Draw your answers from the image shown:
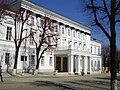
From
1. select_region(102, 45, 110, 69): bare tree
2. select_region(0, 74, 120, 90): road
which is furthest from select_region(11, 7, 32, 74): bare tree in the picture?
select_region(102, 45, 110, 69): bare tree

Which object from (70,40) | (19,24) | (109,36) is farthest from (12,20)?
(109,36)

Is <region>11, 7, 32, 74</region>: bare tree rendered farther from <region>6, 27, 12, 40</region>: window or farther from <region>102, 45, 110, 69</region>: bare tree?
<region>102, 45, 110, 69</region>: bare tree

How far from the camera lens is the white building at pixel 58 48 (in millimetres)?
36688

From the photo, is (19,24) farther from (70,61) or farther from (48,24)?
(70,61)

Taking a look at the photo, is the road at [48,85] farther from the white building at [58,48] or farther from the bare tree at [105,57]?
the bare tree at [105,57]

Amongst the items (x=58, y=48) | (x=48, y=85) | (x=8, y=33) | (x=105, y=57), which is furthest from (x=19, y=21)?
(x=105, y=57)

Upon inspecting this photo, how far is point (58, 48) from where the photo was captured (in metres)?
48.8

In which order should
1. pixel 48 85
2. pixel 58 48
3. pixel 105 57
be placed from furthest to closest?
pixel 105 57, pixel 58 48, pixel 48 85

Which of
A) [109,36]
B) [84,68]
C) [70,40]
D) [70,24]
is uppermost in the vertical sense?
[70,24]

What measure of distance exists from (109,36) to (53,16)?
114 ft

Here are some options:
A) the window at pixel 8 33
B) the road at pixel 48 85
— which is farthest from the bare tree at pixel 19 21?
the road at pixel 48 85

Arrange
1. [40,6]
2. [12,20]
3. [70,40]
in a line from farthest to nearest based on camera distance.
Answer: [70,40] → [40,6] → [12,20]

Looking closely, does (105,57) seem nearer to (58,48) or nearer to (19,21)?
(58,48)

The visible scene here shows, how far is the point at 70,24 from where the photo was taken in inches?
2176
